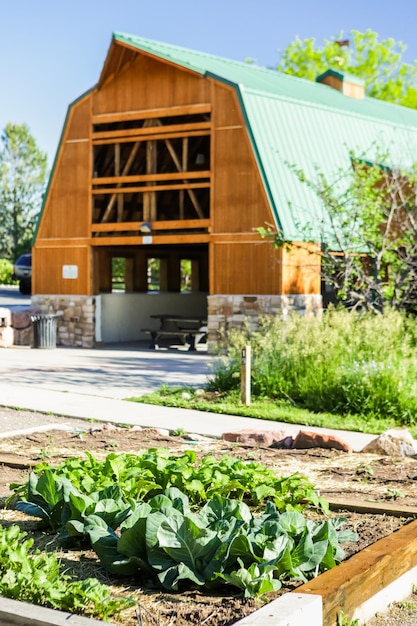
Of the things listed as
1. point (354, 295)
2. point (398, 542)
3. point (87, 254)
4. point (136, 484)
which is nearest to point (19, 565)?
point (136, 484)

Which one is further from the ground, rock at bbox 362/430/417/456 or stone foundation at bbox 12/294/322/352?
stone foundation at bbox 12/294/322/352

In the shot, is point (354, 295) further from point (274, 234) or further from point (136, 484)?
point (136, 484)

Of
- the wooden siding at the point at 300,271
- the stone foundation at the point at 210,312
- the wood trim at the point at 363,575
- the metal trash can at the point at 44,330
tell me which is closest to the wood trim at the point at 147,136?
the wooden siding at the point at 300,271

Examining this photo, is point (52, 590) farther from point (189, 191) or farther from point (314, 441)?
point (189, 191)

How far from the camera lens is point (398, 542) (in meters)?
5.23

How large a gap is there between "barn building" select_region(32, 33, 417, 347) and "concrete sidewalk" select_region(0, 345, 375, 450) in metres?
2.16

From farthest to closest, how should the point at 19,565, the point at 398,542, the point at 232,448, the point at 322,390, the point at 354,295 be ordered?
the point at 354,295
the point at 322,390
the point at 232,448
the point at 398,542
the point at 19,565

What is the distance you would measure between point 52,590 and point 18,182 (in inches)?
2387

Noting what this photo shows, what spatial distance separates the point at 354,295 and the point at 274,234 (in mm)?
2567

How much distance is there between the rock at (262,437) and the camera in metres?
9.22

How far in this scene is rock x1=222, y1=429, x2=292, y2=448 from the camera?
30.2ft

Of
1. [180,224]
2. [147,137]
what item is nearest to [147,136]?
[147,137]

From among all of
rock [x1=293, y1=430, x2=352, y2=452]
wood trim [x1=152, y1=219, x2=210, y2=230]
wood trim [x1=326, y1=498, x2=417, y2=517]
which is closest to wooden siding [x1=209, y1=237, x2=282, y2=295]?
wood trim [x1=152, y1=219, x2=210, y2=230]

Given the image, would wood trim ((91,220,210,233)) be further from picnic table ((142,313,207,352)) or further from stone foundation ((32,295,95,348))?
picnic table ((142,313,207,352))
